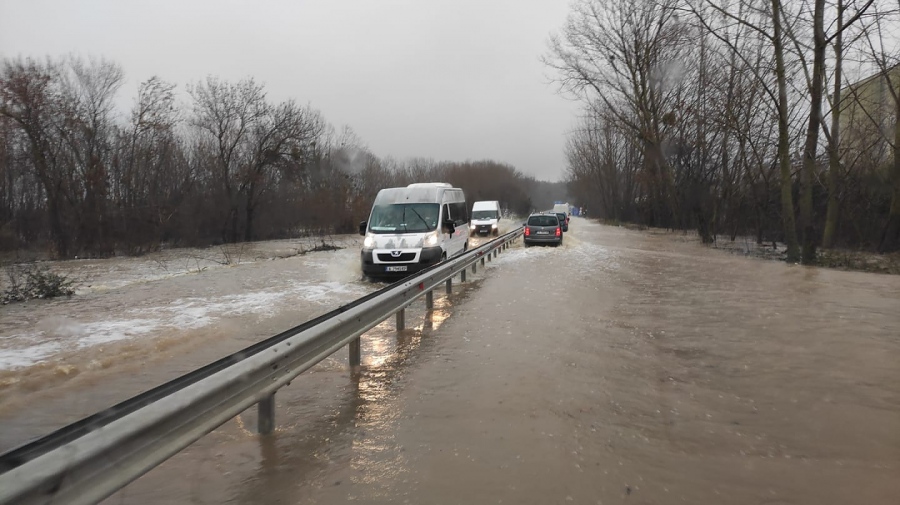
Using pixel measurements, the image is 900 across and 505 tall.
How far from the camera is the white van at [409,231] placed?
42.5ft

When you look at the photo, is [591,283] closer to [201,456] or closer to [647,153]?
[201,456]

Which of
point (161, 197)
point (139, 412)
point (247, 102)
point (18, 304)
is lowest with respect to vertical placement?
point (18, 304)

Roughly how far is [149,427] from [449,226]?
12.6 meters

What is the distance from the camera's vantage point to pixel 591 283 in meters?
12.5

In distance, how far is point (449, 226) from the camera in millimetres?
14898

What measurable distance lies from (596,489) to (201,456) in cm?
254

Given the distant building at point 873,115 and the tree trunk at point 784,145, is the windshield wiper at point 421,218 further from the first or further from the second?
the distant building at point 873,115

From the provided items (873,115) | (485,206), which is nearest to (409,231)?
(873,115)

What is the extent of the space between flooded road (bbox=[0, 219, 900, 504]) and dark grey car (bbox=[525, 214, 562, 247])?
16.4 m

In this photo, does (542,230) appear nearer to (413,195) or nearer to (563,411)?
(413,195)

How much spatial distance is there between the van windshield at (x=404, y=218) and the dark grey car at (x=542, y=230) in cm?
1177

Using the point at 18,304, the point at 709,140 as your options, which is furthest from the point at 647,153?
the point at 18,304

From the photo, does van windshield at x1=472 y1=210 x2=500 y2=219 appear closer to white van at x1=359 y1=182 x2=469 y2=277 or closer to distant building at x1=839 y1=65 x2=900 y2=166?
distant building at x1=839 y1=65 x2=900 y2=166

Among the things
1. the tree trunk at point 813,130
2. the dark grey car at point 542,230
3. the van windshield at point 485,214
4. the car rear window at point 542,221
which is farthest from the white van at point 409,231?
the van windshield at point 485,214
